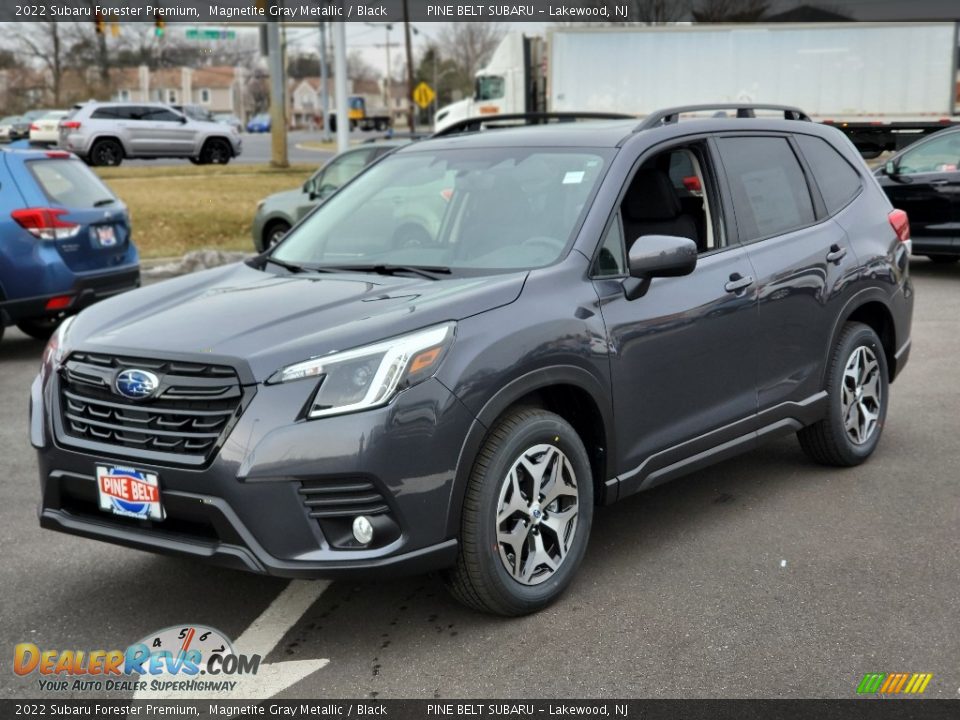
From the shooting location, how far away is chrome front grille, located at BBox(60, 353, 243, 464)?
3.71 m

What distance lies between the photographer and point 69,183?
9805 millimetres

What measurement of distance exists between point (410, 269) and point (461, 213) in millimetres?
419

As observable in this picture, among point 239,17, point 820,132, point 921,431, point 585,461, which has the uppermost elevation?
point 239,17

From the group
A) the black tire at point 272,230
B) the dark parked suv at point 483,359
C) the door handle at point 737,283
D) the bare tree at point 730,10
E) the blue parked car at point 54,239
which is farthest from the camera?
the bare tree at point 730,10

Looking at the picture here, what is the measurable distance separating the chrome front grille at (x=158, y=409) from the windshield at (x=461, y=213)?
4.00ft

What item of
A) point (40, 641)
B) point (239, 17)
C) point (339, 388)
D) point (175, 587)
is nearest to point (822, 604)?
point (339, 388)

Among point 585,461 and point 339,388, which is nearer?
point 339,388

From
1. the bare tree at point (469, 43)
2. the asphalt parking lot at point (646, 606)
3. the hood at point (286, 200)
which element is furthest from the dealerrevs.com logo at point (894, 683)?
the bare tree at point (469, 43)

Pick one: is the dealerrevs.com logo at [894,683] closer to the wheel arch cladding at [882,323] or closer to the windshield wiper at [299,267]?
the windshield wiper at [299,267]

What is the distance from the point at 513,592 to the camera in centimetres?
405

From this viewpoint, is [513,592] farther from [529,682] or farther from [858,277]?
[858,277]

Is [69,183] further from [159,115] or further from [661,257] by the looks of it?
[159,115]

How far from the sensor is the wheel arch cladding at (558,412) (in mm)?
3830

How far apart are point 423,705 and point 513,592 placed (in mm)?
649
